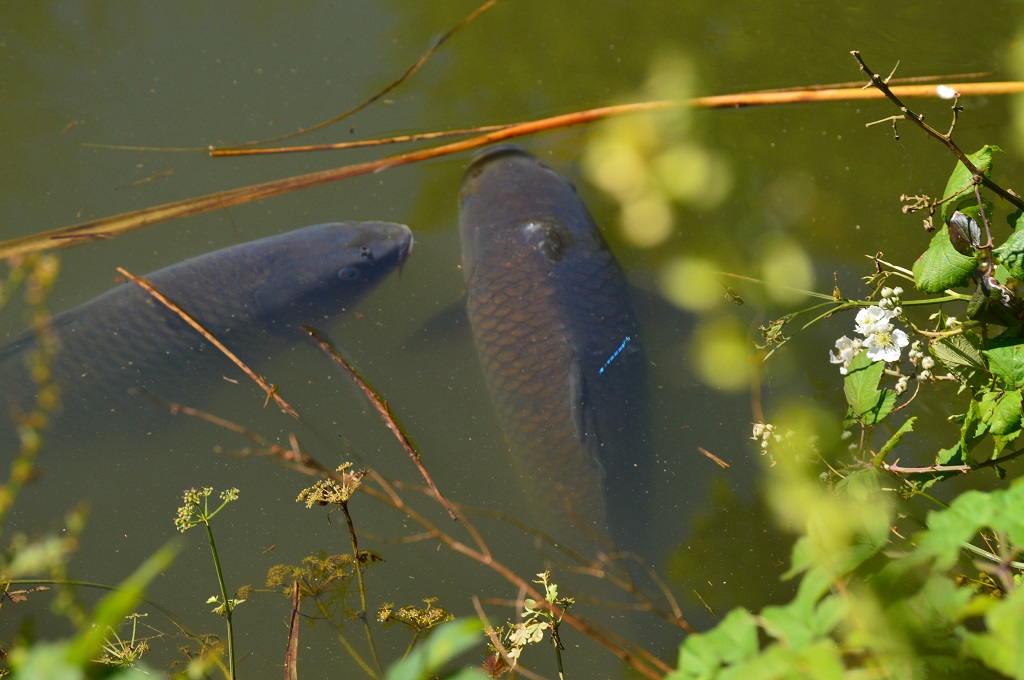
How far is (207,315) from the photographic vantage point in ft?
12.9

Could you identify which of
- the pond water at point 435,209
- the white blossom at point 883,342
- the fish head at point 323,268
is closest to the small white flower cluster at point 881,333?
the white blossom at point 883,342

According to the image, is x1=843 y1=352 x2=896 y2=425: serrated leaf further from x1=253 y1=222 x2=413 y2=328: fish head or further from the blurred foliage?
x1=253 y1=222 x2=413 y2=328: fish head

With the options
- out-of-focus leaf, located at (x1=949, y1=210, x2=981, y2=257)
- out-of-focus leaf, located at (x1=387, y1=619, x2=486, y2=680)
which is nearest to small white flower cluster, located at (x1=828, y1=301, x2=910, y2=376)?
out-of-focus leaf, located at (x1=949, y1=210, x2=981, y2=257)

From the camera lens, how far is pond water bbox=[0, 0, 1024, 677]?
3.51 m

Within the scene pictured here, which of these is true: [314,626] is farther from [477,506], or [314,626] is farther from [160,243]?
[160,243]

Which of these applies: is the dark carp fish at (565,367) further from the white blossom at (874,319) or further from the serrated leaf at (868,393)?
the white blossom at (874,319)

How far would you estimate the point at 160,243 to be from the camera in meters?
4.25

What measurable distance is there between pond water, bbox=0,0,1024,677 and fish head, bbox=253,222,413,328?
0.12m

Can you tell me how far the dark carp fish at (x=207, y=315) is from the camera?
12.5 feet

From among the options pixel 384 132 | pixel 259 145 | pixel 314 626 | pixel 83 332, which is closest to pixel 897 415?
pixel 314 626

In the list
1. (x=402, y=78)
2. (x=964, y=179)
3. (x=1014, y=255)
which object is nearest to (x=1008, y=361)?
(x=1014, y=255)

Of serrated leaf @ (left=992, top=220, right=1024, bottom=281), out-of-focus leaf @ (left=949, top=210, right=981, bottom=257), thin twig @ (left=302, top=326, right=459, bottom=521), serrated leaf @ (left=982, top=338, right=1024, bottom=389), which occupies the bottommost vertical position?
thin twig @ (left=302, top=326, right=459, bottom=521)

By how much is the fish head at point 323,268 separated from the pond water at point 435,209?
0.41ft

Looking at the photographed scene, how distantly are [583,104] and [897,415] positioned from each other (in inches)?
89.7
